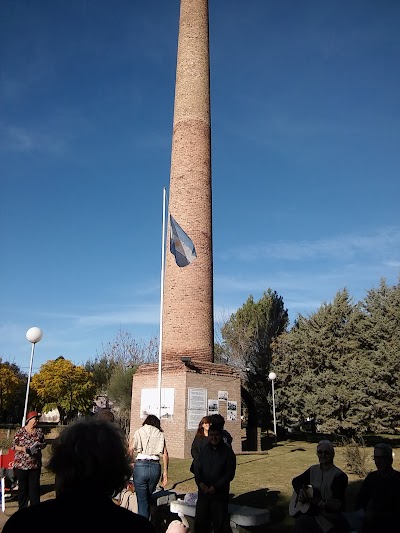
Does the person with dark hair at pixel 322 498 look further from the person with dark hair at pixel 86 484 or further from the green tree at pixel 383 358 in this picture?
the green tree at pixel 383 358

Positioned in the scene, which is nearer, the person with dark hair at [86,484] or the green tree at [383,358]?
the person with dark hair at [86,484]

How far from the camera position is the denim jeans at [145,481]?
6.29m

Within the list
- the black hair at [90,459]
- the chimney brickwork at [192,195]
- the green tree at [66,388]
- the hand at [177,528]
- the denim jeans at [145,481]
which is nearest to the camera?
the black hair at [90,459]

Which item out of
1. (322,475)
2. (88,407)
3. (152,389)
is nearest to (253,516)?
(322,475)

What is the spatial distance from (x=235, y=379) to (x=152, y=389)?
351 cm

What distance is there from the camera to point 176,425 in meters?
17.1

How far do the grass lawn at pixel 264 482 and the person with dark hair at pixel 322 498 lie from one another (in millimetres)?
2664

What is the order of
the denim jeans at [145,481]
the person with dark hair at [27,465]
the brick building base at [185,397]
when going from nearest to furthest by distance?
the denim jeans at [145,481], the person with dark hair at [27,465], the brick building base at [185,397]

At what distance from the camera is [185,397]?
17.4m

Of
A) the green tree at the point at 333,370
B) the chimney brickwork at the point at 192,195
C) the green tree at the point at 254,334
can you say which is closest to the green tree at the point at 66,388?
the green tree at the point at 254,334

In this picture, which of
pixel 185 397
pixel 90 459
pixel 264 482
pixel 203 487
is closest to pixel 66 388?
pixel 185 397

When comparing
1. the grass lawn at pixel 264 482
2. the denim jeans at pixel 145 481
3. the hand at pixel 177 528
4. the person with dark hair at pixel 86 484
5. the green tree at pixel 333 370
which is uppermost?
the green tree at pixel 333 370

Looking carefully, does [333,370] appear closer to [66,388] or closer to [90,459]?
[90,459]

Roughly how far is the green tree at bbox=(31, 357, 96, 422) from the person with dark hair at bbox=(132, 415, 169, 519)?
40842 millimetres
